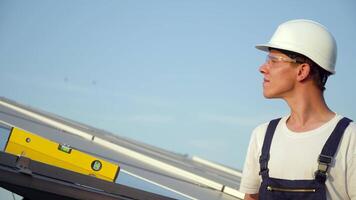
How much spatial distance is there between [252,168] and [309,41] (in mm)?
908

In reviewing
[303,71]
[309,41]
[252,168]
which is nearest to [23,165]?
[252,168]

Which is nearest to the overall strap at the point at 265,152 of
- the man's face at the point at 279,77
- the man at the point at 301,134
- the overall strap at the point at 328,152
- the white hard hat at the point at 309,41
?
the man at the point at 301,134

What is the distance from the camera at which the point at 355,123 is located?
320 cm

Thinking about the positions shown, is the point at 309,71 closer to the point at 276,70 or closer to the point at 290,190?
the point at 276,70

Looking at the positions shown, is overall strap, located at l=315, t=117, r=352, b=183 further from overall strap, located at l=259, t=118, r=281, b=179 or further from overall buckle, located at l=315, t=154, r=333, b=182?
overall strap, located at l=259, t=118, r=281, b=179

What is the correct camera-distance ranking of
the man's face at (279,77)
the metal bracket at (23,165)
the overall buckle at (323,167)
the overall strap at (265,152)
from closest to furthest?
the metal bracket at (23,165), the overall buckle at (323,167), the overall strap at (265,152), the man's face at (279,77)

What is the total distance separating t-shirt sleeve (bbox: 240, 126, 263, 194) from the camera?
3498 mm

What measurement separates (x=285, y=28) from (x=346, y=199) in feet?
3.95

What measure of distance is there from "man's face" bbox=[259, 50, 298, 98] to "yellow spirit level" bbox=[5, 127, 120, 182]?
4.82 feet

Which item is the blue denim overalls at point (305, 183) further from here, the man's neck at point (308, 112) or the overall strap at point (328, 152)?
the man's neck at point (308, 112)

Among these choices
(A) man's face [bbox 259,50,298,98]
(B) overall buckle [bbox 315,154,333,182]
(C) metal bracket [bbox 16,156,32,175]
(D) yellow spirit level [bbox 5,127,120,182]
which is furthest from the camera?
(D) yellow spirit level [bbox 5,127,120,182]

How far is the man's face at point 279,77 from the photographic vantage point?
348cm

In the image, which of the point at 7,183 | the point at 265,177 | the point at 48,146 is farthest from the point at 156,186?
the point at 7,183

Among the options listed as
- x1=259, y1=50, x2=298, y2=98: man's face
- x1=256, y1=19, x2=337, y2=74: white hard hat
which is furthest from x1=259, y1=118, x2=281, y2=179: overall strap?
x1=256, y1=19, x2=337, y2=74: white hard hat
